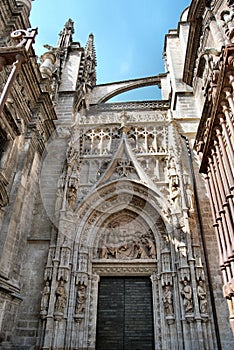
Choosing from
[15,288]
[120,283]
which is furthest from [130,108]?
[15,288]

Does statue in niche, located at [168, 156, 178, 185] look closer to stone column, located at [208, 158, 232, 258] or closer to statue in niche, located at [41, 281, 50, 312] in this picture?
stone column, located at [208, 158, 232, 258]

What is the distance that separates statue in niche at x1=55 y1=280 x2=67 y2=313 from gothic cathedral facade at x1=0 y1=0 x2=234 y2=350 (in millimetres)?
28

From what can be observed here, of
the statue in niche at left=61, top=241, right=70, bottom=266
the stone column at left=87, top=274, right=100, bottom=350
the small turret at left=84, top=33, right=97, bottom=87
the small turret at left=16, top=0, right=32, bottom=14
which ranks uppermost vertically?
the small turret at left=84, top=33, right=97, bottom=87

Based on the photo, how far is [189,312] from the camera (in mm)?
7129

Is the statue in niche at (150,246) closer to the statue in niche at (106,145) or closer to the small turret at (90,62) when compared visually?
the statue in niche at (106,145)

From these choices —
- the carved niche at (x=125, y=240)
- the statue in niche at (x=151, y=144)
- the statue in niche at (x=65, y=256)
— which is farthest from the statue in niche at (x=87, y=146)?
the statue in niche at (x=65, y=256)

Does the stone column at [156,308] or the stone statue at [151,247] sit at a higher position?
the stone statue at [151,247]

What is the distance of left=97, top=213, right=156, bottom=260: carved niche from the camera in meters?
8.81

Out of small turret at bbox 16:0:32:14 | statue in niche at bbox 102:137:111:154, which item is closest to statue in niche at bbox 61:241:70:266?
statue in niche at bbox 102:137:111:154

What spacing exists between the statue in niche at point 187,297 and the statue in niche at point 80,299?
107 inches

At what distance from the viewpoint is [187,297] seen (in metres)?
7.26

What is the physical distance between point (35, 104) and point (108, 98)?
670 centimetres

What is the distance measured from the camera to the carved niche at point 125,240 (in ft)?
28.9

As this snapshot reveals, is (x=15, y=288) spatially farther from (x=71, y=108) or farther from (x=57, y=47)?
(x=57, y=47)
